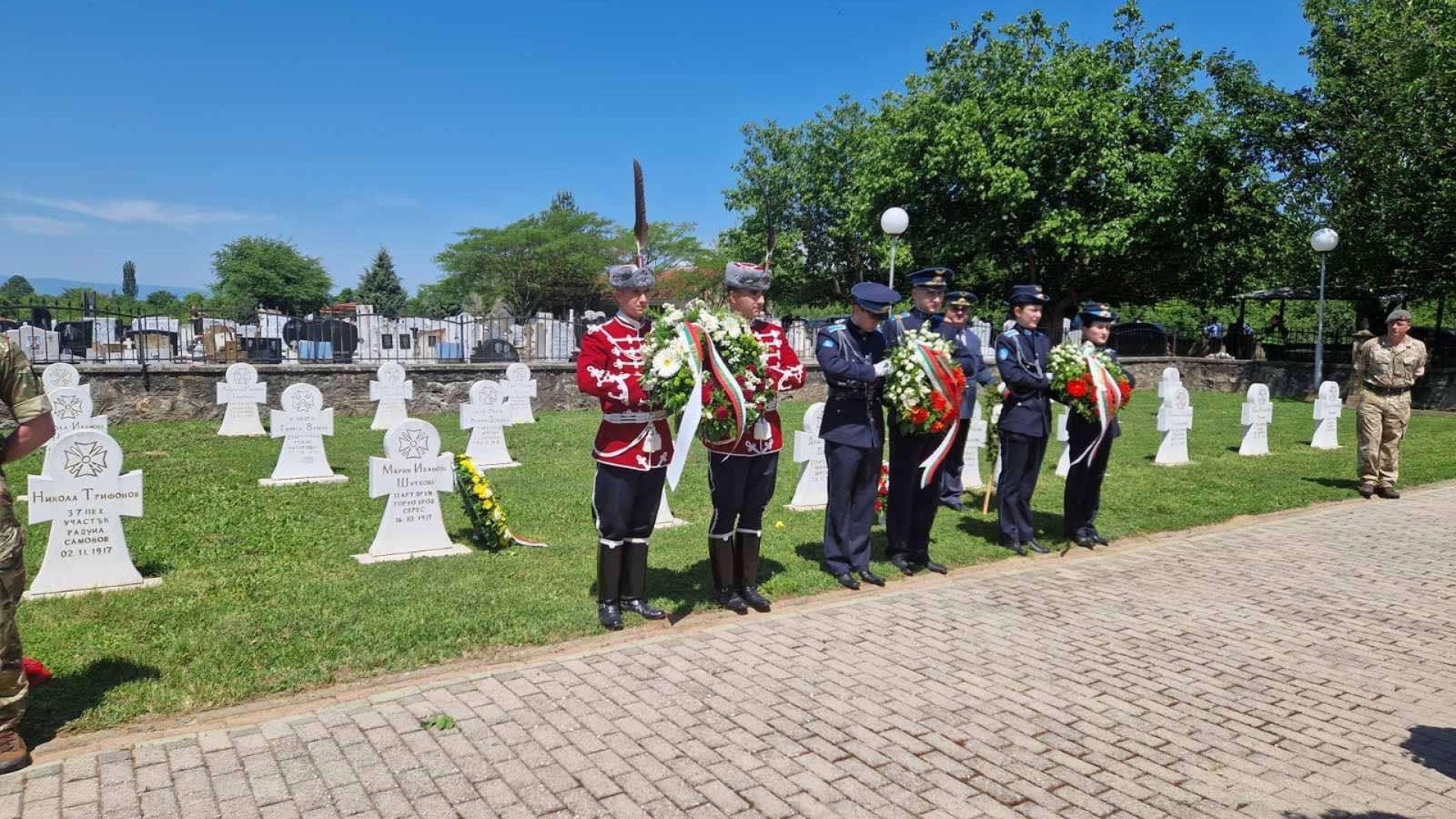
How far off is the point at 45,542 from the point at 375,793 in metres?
5.57

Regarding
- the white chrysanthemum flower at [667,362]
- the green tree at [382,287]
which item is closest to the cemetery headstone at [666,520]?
the white chrysanthemum flower at [667,362]

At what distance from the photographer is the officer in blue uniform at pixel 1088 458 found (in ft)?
26.0

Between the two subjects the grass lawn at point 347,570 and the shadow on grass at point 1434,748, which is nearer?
the shadow on grass at point 1434,748

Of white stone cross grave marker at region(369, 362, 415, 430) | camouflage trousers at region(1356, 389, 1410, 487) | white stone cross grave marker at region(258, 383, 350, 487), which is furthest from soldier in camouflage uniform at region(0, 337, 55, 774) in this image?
camouflage trousers at region(1356, 389, 1410, 487)

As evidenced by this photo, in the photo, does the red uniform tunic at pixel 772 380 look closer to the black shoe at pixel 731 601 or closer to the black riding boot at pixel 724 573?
the black riding boot at pixel 724 573

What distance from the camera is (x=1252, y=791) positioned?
3.89m

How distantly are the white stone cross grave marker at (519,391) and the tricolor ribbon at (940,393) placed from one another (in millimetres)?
11189

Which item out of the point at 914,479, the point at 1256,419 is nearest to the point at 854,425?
the point at 914,479

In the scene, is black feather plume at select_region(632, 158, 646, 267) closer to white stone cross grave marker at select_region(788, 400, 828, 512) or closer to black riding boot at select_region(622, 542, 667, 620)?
black riding boot at select_region(622, 542, 667, 620)

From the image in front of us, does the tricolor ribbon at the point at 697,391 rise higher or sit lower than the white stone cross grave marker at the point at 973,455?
higher

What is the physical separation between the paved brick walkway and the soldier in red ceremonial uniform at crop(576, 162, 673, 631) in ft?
1.57

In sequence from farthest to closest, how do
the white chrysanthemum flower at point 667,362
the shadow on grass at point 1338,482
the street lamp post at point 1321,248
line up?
the street lamp post at point 1321,248 → the shadow on grass at point 1338,482 → the white chrysanthemum flower at point 667,362

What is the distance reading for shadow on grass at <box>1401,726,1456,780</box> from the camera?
4164 millimetres

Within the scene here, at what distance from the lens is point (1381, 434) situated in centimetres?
1108
